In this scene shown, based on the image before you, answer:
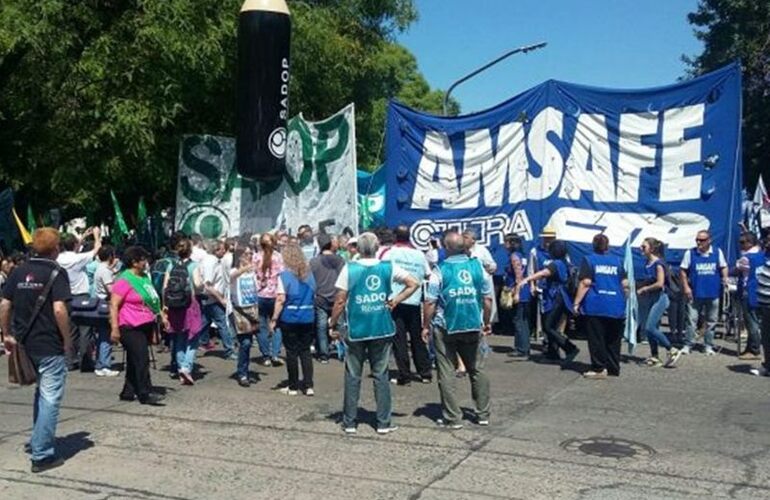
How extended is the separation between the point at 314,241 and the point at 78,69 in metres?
Answer: 6.03

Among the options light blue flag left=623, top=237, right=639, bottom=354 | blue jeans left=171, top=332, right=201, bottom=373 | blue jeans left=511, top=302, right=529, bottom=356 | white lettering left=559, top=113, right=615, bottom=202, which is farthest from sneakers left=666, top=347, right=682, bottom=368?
blue jeans left=171, top=332, right=201, bottom=373

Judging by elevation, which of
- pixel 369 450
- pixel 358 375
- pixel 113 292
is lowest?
pixel 369 450

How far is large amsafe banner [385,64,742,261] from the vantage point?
12648 mm

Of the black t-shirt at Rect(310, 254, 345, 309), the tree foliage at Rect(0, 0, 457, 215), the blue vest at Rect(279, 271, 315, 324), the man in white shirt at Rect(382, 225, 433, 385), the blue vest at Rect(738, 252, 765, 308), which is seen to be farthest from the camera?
the tree foliage at Rect(0, 0, 457, 215)

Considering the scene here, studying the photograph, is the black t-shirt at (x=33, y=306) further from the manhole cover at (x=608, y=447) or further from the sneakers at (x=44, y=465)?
the manhole cover at (x=608, y=447)

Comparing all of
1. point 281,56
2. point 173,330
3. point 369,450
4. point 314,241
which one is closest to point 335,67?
point 281,56

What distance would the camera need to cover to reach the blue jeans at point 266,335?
10.6 meters

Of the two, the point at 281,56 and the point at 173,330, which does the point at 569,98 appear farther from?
the point at 173,330

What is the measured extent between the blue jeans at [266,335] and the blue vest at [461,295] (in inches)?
128

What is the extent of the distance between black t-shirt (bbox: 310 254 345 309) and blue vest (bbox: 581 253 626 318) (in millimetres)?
3050

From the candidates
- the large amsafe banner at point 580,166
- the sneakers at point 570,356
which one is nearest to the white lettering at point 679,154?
the large amsafe banner at point 580,166

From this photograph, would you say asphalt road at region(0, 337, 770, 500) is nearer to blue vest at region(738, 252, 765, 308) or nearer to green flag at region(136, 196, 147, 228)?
blue vest at region(738, 252, 765, 308)

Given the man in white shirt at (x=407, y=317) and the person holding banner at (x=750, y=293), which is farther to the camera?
the person holding banner at (x=750, y=293)

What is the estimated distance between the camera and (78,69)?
16109mm
